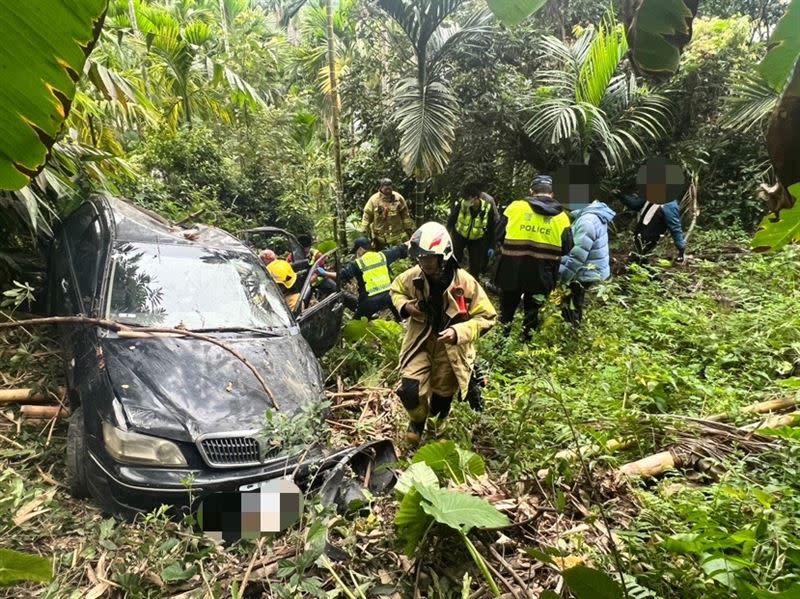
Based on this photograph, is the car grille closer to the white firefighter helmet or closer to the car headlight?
the car headlight

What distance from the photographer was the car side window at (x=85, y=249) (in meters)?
3.63

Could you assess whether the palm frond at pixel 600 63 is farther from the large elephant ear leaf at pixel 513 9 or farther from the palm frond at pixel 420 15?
the large elephant ear leaf at pixel 513 9

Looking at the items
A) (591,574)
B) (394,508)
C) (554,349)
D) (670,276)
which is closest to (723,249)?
(670,276)

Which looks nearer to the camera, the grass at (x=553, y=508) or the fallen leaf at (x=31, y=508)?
the grass at (x=553, y=508)

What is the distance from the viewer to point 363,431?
3.98 meters

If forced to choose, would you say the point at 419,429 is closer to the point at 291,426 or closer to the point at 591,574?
the point at 291,426

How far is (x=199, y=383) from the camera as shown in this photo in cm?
314

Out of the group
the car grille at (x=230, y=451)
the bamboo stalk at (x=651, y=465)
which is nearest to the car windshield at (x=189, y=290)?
the car grille at (x=230, y=451)

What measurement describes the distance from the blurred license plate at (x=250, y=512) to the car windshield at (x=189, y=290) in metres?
1.36

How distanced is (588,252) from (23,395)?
15.9 ft

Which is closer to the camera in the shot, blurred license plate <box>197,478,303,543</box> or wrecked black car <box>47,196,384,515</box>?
blurred license plate <box>197,478,303,543</box>

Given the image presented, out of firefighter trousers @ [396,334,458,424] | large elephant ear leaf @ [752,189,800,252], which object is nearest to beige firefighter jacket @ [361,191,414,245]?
firefighter trousers @ [396,334,458,424]

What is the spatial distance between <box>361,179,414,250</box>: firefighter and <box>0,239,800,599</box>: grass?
161 inches

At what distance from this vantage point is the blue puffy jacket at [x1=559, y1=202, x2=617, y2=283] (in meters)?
5.15
